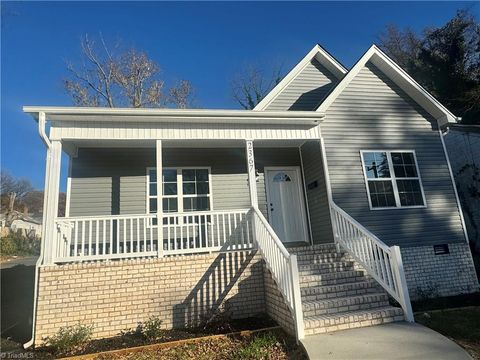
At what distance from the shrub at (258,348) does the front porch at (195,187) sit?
117 inches

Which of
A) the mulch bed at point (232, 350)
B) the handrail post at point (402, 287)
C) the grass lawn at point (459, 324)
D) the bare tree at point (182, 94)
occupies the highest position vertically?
the bare tree at point (182, 94)

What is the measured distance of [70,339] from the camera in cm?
496

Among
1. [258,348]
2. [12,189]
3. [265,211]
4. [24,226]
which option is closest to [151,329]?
[258,348]

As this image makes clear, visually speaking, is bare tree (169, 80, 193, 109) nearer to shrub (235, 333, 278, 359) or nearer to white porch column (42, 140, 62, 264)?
white porch column (42, 140, 62, 264)

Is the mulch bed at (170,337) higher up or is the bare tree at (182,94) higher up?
the bare tree at (182,94)

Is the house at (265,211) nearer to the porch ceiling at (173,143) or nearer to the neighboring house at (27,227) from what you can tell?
the porch ceiling at (173,143)

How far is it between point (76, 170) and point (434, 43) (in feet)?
63.1

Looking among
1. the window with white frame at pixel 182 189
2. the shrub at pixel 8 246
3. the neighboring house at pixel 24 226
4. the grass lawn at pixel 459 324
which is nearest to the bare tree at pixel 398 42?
the window with white frame at pixel 182 189

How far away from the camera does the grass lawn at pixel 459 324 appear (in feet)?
14.3

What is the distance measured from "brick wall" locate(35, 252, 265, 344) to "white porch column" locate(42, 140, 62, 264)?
0.40 meters

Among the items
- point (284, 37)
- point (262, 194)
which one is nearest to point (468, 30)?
point (284, 37)

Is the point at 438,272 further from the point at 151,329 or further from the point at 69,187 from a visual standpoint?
the point at 69,187

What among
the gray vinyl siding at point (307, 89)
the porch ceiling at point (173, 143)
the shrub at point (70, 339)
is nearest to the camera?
the shrub at point (70, 339)

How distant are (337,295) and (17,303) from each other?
8569 millimetres
